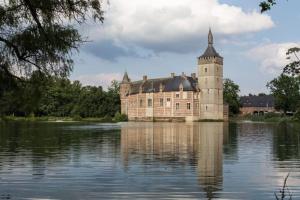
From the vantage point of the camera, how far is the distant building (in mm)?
123812

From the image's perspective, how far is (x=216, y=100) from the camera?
95188 millimetres

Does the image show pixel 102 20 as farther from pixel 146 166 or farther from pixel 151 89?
pixel 151 89

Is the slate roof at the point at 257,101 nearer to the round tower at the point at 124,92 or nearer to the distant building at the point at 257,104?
the distant building at the point at 257,104

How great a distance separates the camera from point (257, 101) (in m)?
127

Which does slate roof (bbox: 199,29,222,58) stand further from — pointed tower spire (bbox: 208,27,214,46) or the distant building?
the distant building

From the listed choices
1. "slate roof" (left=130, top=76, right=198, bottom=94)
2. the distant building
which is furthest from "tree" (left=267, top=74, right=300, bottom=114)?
the distant building

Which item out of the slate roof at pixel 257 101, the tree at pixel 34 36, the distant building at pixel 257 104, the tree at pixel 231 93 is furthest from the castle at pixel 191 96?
the tree at pixel 34 36

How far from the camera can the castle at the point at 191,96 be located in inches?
3745

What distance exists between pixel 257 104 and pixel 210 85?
3535 centimetres

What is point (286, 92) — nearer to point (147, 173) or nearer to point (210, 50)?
point (147, 173)

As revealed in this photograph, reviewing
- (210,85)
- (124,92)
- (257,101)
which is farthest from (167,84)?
(257,101)

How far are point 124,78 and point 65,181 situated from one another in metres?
98.5

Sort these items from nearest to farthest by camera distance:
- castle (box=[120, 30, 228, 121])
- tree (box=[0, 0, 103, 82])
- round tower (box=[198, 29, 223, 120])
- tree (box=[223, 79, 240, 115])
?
tree (box=[0, 0, 103, 82]) → round tower (box=[198, 29, 223, 120]) → castle (box=[120, 30, 228, 121]) → tree (box=[223, 79, 240, 115])

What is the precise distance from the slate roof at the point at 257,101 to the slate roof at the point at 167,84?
31.9 m
